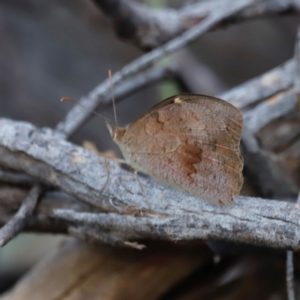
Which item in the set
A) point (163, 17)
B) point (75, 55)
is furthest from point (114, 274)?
point (75, 55)

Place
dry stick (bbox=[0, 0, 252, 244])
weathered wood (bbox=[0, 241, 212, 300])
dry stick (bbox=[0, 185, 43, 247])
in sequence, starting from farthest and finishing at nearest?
dry stick (bbox=[0, 0, 252, 244]) → weathered wood (bbox=[0, 241, 212, 300]) → dry stick (bbox=[0, 185, 43, 247])

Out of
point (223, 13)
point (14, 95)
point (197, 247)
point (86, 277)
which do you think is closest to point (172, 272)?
point (197, 247)

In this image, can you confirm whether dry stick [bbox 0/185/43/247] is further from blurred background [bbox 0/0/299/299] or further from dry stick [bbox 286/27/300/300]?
blurred background [bbox 0/0/299/299]

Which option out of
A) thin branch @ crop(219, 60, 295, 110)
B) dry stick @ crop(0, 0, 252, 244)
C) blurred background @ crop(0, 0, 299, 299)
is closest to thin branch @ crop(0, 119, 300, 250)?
dry stick @ crop(0, 0, 252, 244)

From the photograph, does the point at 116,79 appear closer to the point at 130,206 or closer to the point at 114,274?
the point at 130,206

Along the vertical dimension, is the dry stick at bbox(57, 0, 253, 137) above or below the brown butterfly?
above

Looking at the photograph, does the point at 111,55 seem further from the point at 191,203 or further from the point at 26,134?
the point at 191,203
